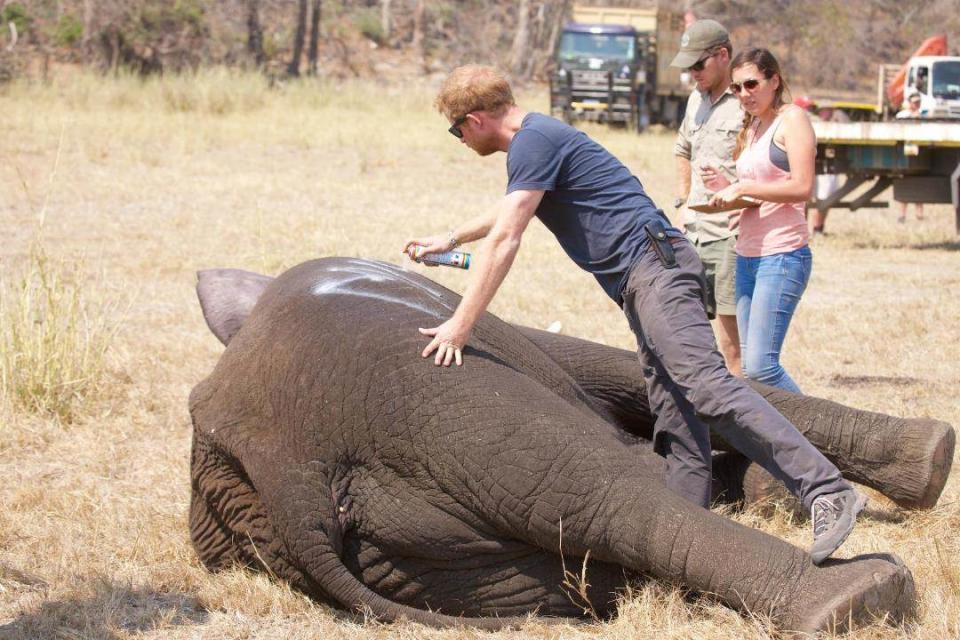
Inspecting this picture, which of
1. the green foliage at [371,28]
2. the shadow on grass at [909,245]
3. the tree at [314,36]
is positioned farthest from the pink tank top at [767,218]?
the green foliage at [371,28]

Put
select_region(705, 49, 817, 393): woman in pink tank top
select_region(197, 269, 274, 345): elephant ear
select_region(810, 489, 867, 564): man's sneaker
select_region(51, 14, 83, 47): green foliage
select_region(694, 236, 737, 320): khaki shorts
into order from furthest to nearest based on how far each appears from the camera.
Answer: select_region(51, 14, 83, 47): green foliage < select_region(694, 236, 737, 320): khaki shorts < select_region(705, 49, 817, 393): woman in pink tank top < select_region(197, 269, 274, 345): elephant ear < select_region(810, 489, 867, 564): man's sneaker

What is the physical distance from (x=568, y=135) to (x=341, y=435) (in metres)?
1.13

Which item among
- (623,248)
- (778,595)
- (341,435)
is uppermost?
(623,248)

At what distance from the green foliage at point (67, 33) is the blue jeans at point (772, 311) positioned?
3091cm

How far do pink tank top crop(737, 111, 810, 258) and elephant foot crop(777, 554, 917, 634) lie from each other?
1.86 meters

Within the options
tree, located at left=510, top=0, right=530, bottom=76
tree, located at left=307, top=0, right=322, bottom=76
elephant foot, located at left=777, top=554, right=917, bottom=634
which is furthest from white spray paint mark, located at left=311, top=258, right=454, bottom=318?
tree, located at left=510, top=0, right=530, bottom=76

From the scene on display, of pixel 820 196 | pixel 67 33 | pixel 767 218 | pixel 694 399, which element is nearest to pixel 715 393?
pixel 694 399

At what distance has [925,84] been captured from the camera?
65.1ft

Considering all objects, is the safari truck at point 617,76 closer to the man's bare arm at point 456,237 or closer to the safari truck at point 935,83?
the safari truck at point 935,83

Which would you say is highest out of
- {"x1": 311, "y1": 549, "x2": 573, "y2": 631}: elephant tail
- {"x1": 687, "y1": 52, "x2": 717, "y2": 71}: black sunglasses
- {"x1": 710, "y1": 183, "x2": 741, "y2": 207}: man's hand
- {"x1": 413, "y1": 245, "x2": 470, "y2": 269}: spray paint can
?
{"x1": 687, "y1": 52, "x2": 717, "y2": 71}: black sunglasses

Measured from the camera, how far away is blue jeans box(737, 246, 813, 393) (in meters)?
4.58

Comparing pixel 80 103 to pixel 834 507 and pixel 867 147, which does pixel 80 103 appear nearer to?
pixel 867 147

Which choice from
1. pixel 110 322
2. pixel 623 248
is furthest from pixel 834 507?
pixel 110 322

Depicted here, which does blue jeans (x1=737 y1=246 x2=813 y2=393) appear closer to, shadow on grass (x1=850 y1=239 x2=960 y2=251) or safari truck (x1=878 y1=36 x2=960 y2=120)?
shadow on grass (x1=850 y1=239 x2=960 y2=251)
